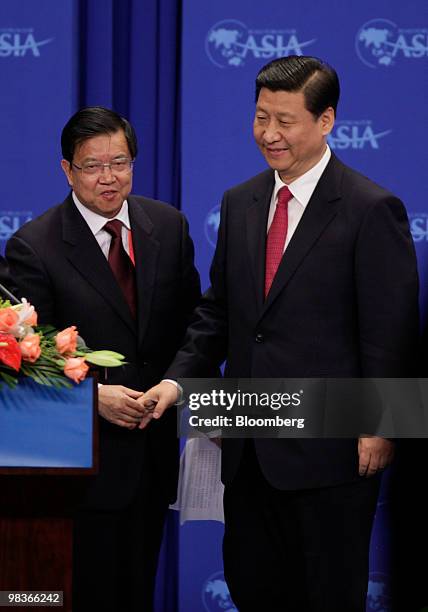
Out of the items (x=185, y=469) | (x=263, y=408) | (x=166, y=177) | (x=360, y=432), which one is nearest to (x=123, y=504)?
(x=185, y=469)

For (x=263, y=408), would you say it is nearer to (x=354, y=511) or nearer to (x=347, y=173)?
(x=354, y=511)

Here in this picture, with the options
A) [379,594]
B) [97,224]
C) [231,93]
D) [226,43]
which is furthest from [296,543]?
[226,43]

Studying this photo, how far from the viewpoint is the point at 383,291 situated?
8.13 ft

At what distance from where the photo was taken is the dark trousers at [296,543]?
2.57 meters

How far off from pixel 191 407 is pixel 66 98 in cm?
146

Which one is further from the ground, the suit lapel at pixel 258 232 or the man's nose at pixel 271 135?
the man's nose at pixel 271 135

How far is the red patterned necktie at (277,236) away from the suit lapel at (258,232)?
0.05ft

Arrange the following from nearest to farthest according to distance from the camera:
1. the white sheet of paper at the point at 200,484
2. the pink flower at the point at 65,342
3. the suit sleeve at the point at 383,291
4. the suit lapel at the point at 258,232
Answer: the pink flower at the point at 65,342
the suit sleeve at the point at 383,291
the suit lapel at the point at 258,232
the white sheet of paper at the point at 200,484

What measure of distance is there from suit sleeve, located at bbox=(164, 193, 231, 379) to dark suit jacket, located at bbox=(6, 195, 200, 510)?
0.30 feet

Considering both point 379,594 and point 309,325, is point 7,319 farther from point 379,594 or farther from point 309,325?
point 379,594

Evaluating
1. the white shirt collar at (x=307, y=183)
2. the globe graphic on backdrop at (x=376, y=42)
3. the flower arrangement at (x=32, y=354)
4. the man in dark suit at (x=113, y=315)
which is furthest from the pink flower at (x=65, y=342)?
the globe graphic on backdrop at (x=376, y=42)

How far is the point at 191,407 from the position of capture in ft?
9.20

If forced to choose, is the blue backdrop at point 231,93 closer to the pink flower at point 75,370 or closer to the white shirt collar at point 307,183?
the white shirt collar at point 307,183

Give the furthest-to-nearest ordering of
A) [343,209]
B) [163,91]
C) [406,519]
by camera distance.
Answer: [163,91]
[406,519]
[343,209]
